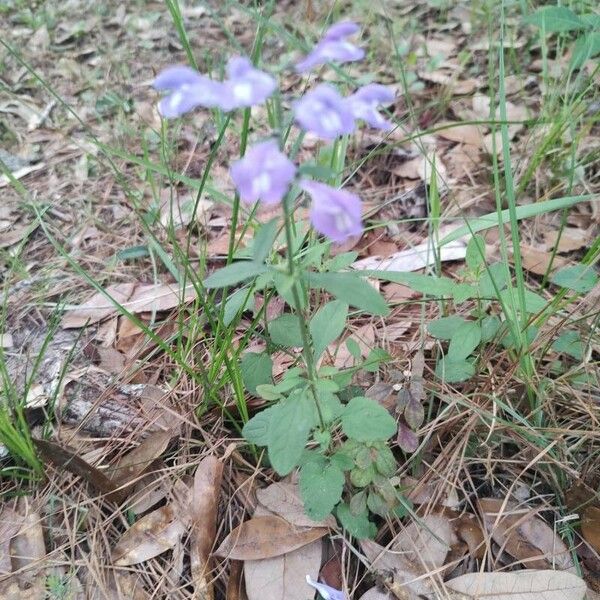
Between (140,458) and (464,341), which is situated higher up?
(464,341)

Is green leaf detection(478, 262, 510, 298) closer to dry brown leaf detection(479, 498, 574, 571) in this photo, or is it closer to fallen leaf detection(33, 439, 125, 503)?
dry brown leaf detection(479, 498, 574, 571)

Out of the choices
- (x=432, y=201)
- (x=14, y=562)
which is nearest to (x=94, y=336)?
(x=14, y=562)

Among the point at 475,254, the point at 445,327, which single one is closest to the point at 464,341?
the point at 445,327

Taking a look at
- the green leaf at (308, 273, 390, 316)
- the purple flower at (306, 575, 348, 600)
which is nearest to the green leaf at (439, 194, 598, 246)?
the green leaf at (308, 273, 390, 316)

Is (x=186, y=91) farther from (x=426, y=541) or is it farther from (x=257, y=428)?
(x=426, y=541)

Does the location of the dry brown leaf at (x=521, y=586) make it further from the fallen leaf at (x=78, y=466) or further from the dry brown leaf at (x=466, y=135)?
the dry brown leaf at (x=466, y=135)
